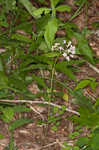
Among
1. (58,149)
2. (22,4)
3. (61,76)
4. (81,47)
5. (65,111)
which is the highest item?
(22,4)

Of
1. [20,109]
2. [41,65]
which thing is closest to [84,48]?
[41,65]

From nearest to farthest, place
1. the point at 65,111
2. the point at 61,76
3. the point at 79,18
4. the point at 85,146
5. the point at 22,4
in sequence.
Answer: the point at 85,146 < the point at 65,111 < the point at 61,76 < the point at 22,4 < the point at 79,18

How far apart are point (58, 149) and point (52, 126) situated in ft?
0.55

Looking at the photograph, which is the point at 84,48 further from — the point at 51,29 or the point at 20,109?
the point at 20,109

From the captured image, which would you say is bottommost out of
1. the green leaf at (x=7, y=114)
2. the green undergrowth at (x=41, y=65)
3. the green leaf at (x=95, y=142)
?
the green leaf at (x=95, y=142)

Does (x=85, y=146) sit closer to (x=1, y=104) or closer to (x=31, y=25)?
(x=1, y=104)

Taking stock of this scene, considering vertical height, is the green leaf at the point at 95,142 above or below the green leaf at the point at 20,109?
below

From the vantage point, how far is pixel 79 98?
6.58 feet

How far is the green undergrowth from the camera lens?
187 cm

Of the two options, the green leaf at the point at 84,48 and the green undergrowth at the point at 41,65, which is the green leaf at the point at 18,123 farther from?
the green leaf at the point at 84,48

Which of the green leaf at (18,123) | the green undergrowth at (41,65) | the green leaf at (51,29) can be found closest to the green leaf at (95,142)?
the green undergrowth at (41,65)

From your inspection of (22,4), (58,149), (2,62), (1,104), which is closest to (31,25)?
(22,4)

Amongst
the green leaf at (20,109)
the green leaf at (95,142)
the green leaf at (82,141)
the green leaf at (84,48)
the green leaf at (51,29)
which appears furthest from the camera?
the green leaf at (84,48)

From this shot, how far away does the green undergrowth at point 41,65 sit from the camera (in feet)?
6.15
